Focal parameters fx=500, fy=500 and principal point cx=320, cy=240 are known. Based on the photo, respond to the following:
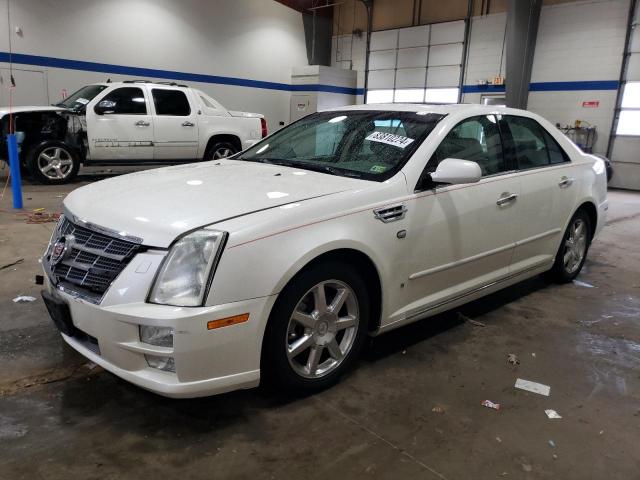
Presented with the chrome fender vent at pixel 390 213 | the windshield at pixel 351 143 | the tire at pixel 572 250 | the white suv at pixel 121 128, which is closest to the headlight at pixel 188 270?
the chrome fender vent at pixel 390 213

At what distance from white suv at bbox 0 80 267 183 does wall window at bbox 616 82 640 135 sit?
947 centimetres

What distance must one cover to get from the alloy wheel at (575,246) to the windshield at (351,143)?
75.3 inches

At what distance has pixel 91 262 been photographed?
7.09 ft

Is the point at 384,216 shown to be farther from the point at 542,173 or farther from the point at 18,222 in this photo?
the point at 18,222

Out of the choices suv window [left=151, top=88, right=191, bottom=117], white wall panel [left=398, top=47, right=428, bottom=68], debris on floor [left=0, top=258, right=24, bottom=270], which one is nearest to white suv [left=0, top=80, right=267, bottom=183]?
suv window [left=151, top=88, right=191, bottom=117]

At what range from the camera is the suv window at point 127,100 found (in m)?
8.59

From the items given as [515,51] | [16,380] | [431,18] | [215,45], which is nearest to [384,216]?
[16,380]

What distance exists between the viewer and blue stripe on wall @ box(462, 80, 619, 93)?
Result: 12516 mm

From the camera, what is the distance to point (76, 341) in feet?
7.39

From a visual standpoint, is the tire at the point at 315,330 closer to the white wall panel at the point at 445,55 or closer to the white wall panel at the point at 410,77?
the white wall panel at the point at 445,55

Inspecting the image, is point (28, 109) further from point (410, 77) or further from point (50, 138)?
point (410, 77)

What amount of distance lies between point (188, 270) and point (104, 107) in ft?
24.8

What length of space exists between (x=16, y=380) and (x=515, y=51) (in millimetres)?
13812

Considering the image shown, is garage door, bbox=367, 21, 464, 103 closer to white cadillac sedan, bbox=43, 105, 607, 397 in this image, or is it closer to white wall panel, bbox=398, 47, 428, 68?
white wall panel, bbox=398, 47, 428, 68
